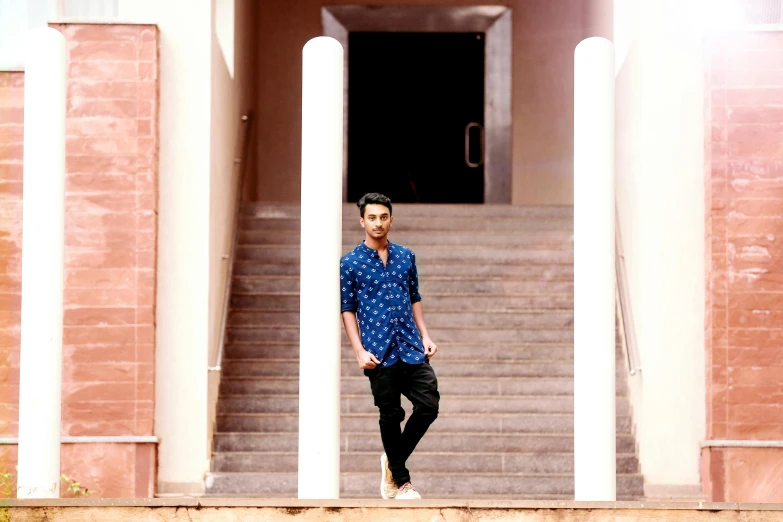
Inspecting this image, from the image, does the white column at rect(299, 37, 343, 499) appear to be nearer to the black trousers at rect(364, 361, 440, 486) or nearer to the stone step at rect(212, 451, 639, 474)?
the black trousers at rect(364, 361, 440, 486)

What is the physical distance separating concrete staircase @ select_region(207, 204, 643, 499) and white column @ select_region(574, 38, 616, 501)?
88.9 inches

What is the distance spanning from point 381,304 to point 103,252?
2.85 m

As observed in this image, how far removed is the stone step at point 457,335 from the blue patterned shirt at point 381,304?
133 inches

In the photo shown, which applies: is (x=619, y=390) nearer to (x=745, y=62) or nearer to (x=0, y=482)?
(x=745, y=62)

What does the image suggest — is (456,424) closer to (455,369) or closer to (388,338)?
(455,369)

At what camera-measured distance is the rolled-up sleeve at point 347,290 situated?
20.9 feet

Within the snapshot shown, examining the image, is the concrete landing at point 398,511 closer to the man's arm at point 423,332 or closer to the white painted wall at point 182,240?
the man's arm at point 423,332

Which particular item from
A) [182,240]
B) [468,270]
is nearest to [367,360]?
[182,240]

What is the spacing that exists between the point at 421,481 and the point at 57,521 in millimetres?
3231

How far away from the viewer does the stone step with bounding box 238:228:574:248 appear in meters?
10.7

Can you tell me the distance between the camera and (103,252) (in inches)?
337

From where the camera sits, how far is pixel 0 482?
7.94 metres

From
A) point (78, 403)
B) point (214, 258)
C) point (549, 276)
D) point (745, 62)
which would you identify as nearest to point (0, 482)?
point (78, 403)

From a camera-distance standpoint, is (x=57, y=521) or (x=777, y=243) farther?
(x=777, y=243)
